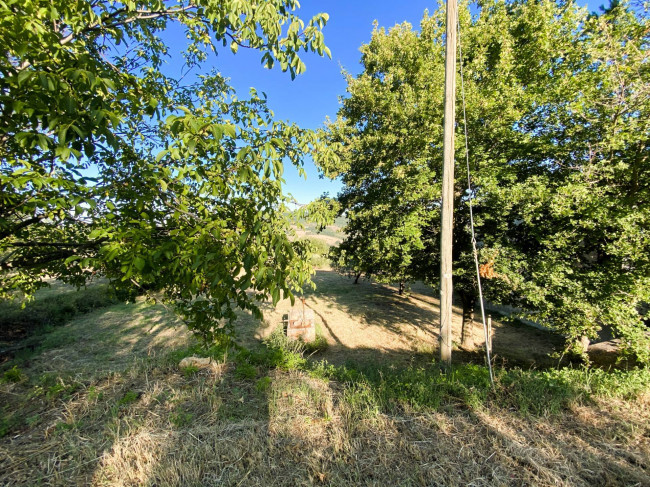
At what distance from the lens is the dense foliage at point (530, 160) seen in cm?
491

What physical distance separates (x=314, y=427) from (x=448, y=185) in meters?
4.17

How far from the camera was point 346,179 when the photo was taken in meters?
9.12

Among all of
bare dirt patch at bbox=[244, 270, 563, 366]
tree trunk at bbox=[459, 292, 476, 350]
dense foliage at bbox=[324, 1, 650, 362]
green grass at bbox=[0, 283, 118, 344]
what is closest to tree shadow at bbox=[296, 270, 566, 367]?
bare dirt patch at bbox=[244, 270, 563, 366]

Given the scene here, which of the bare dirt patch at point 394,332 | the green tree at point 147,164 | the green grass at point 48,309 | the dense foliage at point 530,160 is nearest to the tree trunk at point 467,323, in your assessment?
the dense foliage at point 530,160

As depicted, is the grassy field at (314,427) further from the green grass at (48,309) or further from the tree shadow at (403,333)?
→ the green grass at (48,309)

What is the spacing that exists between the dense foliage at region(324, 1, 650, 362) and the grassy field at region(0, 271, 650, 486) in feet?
7.32

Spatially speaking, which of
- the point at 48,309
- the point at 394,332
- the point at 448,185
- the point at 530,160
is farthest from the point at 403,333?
the point at 48,309

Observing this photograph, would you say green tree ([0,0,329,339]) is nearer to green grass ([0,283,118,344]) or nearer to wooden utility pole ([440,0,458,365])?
wooden utility pole ([440,0,458,365])

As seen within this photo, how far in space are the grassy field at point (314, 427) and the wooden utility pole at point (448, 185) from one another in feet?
2.46

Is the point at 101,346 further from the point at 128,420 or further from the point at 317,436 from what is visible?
the point at 317,436

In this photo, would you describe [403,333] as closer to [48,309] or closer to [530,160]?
[530,160]

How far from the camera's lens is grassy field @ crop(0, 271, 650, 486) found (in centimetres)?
212

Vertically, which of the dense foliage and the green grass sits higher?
the dense foliage

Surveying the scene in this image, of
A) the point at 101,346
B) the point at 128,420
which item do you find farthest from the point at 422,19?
the point at 101,346
